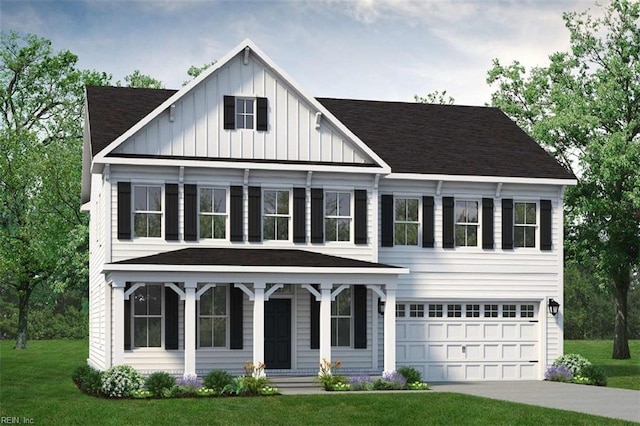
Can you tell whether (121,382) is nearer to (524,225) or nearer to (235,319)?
(235,319)

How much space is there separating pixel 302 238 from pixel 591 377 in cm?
945

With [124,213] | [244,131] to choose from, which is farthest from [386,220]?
[124,213]

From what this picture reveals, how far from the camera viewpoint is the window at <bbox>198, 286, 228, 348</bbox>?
98.0 feet

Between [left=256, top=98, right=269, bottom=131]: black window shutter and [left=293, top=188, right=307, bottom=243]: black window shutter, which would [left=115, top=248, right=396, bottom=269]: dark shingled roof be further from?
[left=256, top=98, right=269, bottom=131]: black window shutter

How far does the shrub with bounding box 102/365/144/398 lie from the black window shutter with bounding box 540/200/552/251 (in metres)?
13.5

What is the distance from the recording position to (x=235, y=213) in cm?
3009

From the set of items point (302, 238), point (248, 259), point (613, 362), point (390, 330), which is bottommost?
point (613, 362)

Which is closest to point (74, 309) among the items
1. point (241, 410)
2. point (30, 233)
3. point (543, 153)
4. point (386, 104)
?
point (30, 233)

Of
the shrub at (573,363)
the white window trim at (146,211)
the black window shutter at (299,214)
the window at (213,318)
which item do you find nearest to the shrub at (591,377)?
the shrub at (573,363)

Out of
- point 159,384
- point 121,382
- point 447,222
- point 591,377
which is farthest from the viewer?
point 447,222

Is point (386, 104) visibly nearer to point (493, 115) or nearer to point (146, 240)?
point (493, 115)

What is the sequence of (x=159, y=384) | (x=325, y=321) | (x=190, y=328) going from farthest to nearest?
(x=325, y=321) < (x=190, y=328) < (x=159, y=384)

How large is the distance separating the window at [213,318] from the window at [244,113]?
4.56m

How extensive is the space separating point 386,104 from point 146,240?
11.2m
